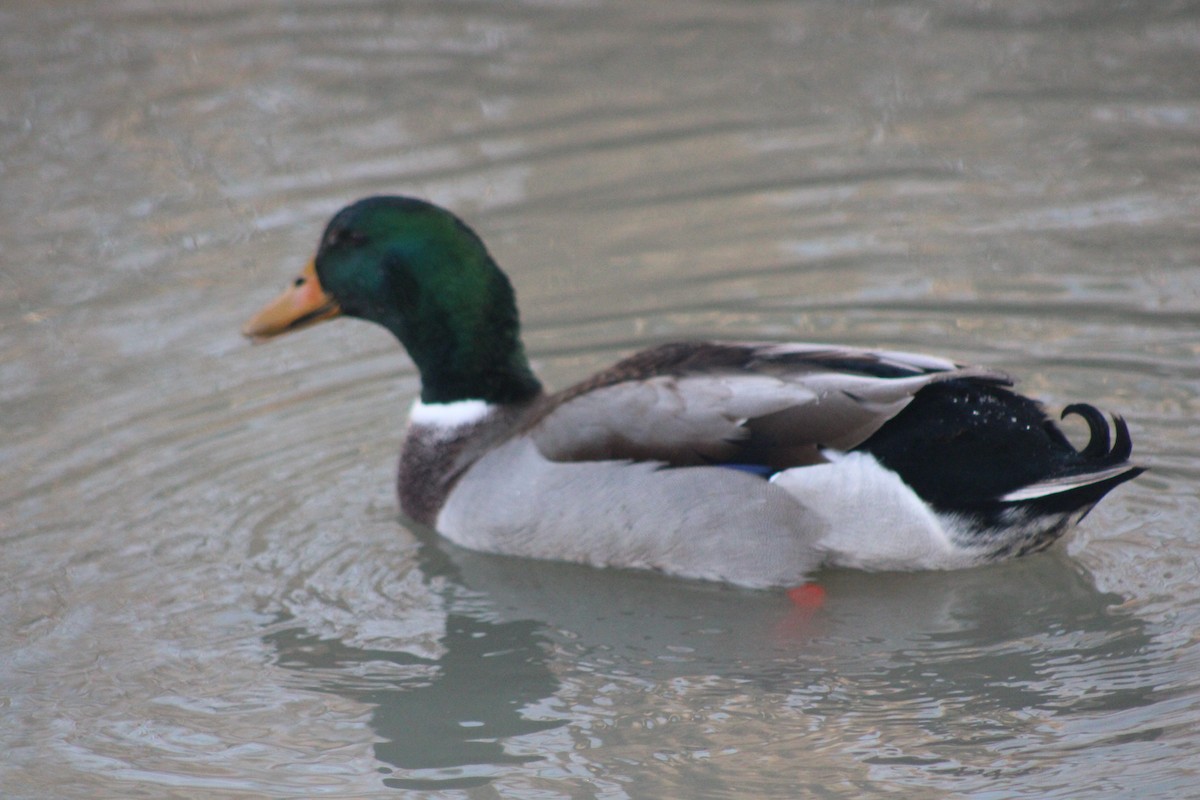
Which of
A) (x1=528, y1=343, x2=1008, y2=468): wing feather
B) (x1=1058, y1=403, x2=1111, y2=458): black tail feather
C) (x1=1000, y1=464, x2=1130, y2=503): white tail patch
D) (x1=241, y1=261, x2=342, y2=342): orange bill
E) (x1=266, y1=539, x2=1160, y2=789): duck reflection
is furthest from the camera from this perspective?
(x1=241, y1=261, x2=342, y2=342): orange bill

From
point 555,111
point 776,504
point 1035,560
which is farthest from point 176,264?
point 1035,560

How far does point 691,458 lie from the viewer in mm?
4977

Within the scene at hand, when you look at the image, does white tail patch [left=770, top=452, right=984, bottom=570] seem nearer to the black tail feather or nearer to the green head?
the black tail feather

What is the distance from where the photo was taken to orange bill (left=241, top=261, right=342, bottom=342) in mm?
5684

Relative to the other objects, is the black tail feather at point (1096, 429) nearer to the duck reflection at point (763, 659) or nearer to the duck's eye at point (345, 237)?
the duck reflection at point (763, 659)

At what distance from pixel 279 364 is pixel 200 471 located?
0.92 metres

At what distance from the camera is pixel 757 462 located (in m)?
4.93

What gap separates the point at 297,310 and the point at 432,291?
1.61 ft

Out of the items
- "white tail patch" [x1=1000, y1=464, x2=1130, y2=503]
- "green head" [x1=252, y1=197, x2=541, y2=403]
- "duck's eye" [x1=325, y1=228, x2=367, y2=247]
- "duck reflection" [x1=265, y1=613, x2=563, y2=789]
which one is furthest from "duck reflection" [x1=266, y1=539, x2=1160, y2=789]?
"duck's eye" [x1=325, y1=228, x2=367, y2=247]

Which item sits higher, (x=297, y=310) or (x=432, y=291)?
(x=432, y=291)

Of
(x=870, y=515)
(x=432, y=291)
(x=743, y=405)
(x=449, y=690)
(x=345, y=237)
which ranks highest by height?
(x=345, y=237)

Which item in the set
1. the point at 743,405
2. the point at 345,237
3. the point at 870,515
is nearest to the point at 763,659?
the point at 870,515

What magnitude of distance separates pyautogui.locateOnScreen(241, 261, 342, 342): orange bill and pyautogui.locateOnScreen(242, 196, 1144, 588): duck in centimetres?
25

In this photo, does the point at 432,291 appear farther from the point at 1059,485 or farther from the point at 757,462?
the point at 1059,485
